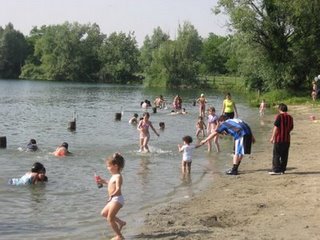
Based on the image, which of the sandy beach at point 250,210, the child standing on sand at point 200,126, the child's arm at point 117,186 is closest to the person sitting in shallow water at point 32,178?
the sandy beach at point 250,210

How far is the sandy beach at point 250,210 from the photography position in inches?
365

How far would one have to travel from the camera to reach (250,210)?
10805 mm

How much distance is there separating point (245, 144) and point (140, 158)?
557 centimetres

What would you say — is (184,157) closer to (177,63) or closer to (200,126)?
(200,126)

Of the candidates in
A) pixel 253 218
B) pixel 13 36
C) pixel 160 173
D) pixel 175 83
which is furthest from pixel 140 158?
pixel 13 36

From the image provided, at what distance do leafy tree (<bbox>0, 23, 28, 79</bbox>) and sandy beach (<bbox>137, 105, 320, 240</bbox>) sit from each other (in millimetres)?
130555

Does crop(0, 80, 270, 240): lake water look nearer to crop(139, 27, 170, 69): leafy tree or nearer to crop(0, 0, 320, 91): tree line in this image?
crop(0, 0, 320, 91): tree line

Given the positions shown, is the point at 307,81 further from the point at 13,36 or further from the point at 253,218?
the point at 13,36

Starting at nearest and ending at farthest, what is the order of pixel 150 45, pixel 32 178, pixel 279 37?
pixel 32 178 → pixel 279 37 → pixel 150 45

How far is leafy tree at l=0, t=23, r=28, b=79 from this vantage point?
138625mm

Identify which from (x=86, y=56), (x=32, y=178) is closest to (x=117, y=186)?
(x=32, y=178)

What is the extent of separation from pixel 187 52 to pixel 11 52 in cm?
5973

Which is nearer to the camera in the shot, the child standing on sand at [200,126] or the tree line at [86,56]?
the child standing on sand at [200,126]

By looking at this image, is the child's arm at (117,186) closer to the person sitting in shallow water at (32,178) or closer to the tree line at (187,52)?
the person sitting in shallow water at (32,178)
